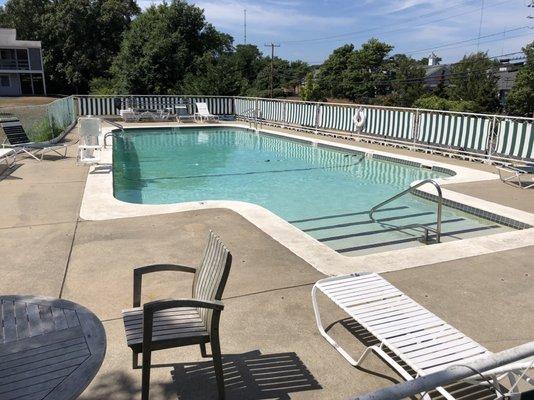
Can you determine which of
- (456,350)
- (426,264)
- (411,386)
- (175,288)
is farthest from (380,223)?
(411,386)

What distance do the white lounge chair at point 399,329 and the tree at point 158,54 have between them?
25545 mm

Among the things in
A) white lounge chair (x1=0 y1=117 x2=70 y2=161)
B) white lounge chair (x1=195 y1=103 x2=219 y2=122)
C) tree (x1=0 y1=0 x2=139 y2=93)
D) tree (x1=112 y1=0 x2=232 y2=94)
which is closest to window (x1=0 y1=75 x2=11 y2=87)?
tree (x1=0 y1=0 x2=139 y2=93)

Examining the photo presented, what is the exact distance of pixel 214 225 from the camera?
5.74 m

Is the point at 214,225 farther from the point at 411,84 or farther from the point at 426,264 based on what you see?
the point at 411,84

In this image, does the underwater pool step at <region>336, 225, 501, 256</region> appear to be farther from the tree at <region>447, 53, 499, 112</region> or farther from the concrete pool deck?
the tree at <region>447, 53, 499, 112</region>

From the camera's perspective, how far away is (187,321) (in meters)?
2.65

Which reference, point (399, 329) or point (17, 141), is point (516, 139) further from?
point (17, 141)

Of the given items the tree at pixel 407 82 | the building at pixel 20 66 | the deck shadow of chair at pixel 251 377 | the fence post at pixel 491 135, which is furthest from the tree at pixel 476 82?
the deck shadow of chair at pixel 251 377

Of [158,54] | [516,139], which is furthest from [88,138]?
[158,54]

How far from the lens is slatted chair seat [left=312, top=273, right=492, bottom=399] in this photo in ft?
8.61

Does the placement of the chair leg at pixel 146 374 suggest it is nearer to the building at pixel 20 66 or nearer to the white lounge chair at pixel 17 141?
the white lounge chair at pixel 17 141

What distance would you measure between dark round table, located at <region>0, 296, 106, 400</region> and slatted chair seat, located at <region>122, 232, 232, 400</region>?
0.74ft

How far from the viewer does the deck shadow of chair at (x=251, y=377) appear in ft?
8.78

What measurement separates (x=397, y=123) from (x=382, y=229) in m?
6.83
